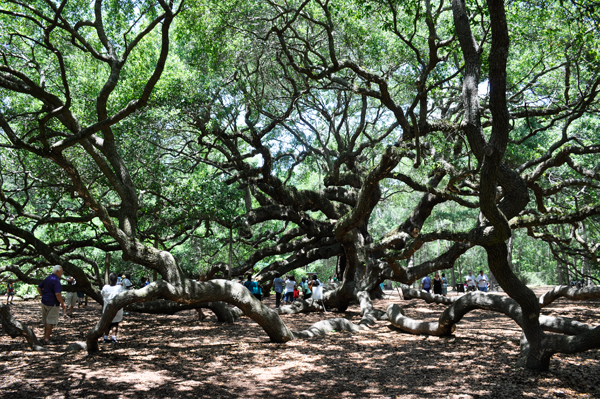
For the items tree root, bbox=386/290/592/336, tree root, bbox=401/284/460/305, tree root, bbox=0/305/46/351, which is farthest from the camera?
tree root, bbox=401/284/460/305

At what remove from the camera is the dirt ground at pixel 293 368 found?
520cm

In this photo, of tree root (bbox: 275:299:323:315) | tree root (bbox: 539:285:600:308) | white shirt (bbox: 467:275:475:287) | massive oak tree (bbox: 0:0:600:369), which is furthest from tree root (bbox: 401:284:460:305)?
white shirt (bbox: 467:275:475:287)

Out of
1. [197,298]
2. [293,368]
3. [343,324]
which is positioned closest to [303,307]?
[343,324]

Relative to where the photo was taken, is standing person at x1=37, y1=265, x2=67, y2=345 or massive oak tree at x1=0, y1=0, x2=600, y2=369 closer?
massive oak tree at x1=0, y1=0, x2=600, y2=369

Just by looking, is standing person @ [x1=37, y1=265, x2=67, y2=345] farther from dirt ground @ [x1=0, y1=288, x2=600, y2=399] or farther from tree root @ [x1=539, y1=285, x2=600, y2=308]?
tree root @ [x1=539, y1=285, x2=600, y2=308]

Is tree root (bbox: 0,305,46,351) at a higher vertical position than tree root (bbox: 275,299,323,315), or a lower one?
higher

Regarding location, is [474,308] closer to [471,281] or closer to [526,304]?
[526,304]

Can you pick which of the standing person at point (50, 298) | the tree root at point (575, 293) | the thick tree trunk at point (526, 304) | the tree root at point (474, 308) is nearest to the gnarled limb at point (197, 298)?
the standing person at point (50, 298)

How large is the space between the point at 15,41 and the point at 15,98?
2513 mm

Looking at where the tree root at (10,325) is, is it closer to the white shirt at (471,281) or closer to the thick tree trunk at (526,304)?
the thick tree trunk at (526,304)

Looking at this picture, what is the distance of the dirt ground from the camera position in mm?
5203

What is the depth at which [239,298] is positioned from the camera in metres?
7.84

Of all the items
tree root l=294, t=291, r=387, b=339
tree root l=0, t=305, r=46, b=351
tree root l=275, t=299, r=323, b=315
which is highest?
tree root l=0, t=305, r=46, b=351

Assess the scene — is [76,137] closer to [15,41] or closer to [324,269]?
[15,41]
